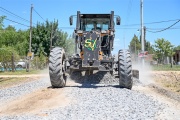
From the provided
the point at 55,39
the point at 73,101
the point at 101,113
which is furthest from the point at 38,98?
the point at 55,39

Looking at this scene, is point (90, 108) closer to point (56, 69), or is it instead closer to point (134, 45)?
point (56, 69)

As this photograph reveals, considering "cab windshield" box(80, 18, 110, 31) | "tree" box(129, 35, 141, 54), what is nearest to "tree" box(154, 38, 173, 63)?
"tree" box(129, 35, 141, 54)

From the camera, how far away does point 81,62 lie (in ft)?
45.8

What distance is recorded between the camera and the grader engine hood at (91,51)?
13508 mm

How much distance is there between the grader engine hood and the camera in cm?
1351

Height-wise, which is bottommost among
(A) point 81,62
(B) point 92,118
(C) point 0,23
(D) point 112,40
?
(B) point 92,118

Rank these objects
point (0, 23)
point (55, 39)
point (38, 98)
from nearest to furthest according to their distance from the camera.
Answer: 1. point (38, 98)
2. point (0, 23)
3. point (55, 39)

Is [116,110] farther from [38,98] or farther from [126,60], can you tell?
[126,60]

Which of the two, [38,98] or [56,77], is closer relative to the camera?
[38,98]

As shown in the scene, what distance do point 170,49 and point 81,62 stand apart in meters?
63.7

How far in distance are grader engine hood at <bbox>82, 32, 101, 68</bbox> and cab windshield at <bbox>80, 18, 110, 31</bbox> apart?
6.24ft

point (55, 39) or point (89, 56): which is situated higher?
point (55, 39)

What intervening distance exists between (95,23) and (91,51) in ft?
8.52

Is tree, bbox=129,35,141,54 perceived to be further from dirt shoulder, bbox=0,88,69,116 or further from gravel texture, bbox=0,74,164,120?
dirt shoulder, bbox=0,88,69,116
